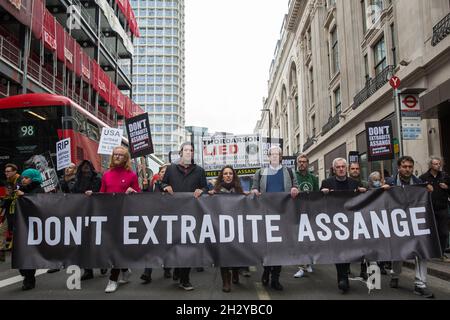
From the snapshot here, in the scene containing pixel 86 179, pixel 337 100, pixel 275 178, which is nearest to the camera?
pixel 275 178

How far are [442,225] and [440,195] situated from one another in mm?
576

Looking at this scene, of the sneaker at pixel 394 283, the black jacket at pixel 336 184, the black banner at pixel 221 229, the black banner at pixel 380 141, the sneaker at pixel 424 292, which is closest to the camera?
the sneaker at pixel 424 292

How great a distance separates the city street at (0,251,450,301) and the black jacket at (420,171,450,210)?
1.17 m

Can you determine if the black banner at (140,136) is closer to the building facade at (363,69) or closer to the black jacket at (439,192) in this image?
the building facade at (363,69)

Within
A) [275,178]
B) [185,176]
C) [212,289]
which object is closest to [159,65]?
[275,178]

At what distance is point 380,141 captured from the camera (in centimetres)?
1157

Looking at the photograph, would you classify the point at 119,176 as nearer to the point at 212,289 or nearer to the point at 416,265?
the point at 212,289

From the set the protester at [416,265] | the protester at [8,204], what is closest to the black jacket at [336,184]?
the protester at [416,265]

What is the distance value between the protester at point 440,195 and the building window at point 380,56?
1474 centimetres

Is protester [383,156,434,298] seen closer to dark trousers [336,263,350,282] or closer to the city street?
the city street

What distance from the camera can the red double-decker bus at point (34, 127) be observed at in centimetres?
1255

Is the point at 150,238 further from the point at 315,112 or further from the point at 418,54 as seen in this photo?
the point at 315,112

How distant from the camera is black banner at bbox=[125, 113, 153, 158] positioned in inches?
531

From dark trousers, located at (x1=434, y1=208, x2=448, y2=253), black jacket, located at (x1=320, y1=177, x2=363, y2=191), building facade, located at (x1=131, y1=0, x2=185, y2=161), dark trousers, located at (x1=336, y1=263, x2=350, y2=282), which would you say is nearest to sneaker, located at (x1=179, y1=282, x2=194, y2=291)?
dark trousers, located at (x1=336, y1=263, x2=350, y2=282)
